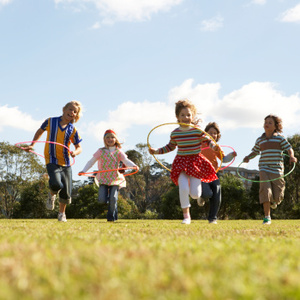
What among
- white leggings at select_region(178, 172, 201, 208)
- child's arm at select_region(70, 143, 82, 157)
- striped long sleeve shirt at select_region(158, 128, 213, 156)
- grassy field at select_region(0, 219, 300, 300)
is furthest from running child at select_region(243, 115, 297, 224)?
grassy field at select_region(0, 219, 300, 300)

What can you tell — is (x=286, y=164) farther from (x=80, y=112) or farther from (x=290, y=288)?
(x=290, y=288)

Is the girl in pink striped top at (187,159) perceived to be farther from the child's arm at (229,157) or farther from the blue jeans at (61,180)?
the blue jeans at (61,180)

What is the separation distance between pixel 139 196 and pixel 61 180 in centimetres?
4331

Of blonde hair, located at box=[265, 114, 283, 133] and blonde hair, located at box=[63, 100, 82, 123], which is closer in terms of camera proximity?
blonde hair, located at box=[63, 100, 82, 123]

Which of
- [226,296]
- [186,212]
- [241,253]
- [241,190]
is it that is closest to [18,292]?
[226,296]

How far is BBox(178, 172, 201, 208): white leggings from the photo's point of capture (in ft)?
24.9

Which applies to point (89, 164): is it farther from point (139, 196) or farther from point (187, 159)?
point (139, 196)

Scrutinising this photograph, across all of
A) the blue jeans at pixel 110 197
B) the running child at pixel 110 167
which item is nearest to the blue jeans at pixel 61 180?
the running child at pixel 110 167

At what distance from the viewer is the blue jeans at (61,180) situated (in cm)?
841

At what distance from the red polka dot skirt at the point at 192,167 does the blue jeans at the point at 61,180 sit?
238 centimetres

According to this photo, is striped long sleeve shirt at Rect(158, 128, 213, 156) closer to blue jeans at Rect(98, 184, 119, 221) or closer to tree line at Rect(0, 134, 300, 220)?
blue jeans at Rect(98, 184, 119, 221)

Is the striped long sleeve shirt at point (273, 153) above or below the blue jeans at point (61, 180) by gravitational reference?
above

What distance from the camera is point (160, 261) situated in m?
2.34

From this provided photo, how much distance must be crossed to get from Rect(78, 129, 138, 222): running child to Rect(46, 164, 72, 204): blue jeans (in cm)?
53
